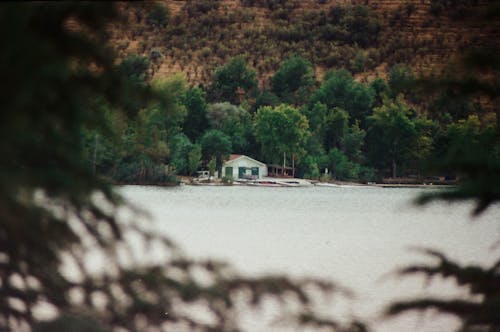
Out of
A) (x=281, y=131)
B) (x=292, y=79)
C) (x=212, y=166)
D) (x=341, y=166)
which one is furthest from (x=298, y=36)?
(x=212, y=166)

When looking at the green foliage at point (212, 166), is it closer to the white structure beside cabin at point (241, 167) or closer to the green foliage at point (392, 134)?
the white structure beside cabin at point (241, 167)

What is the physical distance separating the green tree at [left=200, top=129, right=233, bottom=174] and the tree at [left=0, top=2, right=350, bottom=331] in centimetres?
8038

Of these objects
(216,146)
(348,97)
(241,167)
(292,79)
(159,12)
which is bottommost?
(241,167)

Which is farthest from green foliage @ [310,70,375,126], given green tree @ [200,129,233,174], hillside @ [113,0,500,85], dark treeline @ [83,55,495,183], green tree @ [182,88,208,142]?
green tree @ [200,129,233,174]

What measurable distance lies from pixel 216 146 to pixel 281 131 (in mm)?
8621

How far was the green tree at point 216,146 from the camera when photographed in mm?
82812

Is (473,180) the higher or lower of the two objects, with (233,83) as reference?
lower

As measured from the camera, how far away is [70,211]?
1726mm

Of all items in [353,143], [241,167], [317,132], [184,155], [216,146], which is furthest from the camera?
[317,132]

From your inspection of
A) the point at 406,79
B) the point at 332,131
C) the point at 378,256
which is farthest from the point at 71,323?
the point at 332,131

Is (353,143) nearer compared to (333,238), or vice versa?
(333,238)

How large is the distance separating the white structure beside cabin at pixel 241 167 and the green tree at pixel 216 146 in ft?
4.11

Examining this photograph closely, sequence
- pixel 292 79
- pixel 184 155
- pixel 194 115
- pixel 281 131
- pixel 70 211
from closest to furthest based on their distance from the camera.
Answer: pixel 70 211 → pixel 184 155 → pixel 281 131 → pixel 194 115 → pixel 292 79

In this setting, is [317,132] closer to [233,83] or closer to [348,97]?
[348,97]
